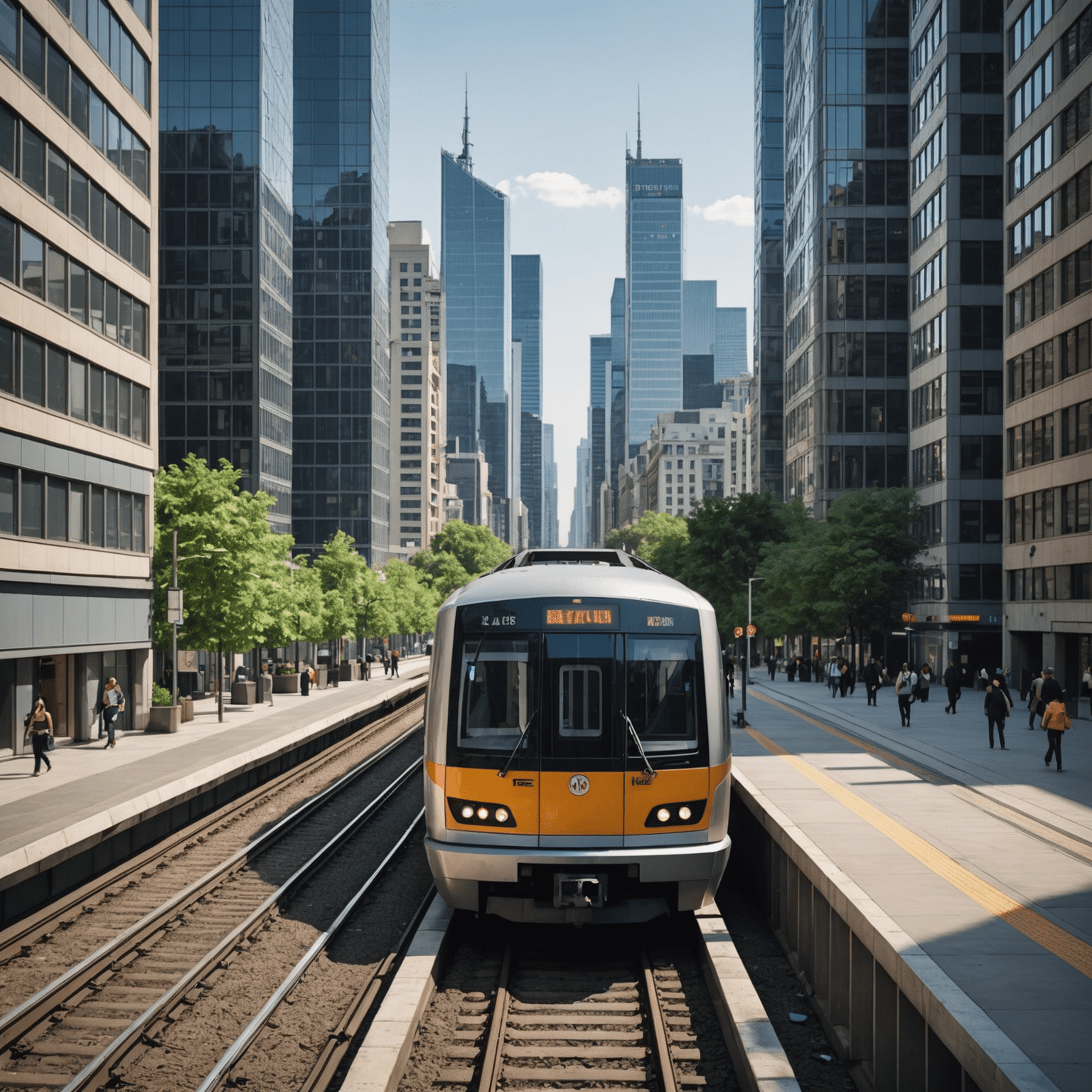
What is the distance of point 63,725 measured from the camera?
1261 inches

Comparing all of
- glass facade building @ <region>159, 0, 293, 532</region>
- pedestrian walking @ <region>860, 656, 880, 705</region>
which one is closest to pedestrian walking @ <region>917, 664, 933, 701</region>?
pedestrian walking @ <region>860, 656, 880, 705</region>

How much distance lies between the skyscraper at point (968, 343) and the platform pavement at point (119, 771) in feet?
115

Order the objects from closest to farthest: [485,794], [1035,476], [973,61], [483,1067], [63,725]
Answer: [483,1067], [485,794], [63,725], [1035,476], [973,61]

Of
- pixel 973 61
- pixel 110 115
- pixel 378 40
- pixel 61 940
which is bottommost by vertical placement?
pixel 61 940

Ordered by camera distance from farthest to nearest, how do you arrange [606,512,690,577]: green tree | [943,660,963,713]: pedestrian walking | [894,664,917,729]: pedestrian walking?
[606,512,690,577]: green tree → [943,660,963,713]: pedestrian walking → [894,664,917,729]: pedestrian walking

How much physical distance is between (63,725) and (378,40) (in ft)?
319

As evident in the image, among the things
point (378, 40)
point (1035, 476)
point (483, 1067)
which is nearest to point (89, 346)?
point (483, 1067)

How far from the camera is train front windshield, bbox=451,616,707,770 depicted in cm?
1127

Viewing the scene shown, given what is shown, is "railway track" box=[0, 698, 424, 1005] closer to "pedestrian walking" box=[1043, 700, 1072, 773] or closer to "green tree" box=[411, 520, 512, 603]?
"pedestrian walking" box=[1043, 700, 1072, 773]

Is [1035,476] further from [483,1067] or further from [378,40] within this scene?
[378,40]

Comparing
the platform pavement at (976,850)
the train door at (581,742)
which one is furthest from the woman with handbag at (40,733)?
the train door at (581,742)

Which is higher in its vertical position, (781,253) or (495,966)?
(781,253)

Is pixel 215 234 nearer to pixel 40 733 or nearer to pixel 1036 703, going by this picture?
pixel 40 733

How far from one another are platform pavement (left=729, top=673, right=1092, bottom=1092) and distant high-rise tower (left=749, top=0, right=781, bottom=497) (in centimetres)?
7803
